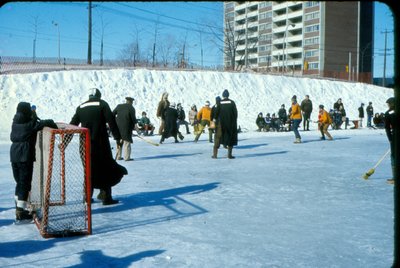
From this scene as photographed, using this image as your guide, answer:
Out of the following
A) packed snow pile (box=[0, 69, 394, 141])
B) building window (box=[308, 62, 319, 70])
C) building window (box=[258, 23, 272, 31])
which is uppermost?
building window (box=[258, 23, 272, 31])

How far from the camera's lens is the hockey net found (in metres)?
4.86

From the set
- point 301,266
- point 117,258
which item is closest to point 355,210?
point 301,266

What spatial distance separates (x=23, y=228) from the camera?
515cm

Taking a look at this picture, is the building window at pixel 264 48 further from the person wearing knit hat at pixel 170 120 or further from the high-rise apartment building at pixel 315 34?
the person wearing knit hat at pixel 170 120

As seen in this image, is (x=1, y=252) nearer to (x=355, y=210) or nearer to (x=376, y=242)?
(x=376, y=242)

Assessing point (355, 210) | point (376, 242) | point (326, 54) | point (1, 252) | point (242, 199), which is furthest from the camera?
point (326, 54)

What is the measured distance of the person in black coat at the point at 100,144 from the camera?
6.10 meters

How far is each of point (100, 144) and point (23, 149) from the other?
1.07 m

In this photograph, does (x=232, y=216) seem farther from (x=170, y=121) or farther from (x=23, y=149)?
(x=170, y=121)

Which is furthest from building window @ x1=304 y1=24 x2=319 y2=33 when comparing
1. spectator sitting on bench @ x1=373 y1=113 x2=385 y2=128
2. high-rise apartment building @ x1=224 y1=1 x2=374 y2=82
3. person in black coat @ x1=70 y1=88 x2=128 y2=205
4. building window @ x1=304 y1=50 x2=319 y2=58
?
person in black coat @ x1=70 y1=88 x2=128 y2=205

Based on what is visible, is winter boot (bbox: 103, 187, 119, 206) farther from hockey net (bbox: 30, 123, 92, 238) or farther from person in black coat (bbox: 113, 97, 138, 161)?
person in black coat (bbox: 113, 97, 138, 161)

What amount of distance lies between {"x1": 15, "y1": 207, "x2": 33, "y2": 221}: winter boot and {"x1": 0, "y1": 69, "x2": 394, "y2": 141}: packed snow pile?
1556 centimetres

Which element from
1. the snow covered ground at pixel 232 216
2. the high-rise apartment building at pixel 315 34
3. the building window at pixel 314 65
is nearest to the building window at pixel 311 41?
the high-rise apartment building at pixel 315 34

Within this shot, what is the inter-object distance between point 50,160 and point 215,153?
784cm
